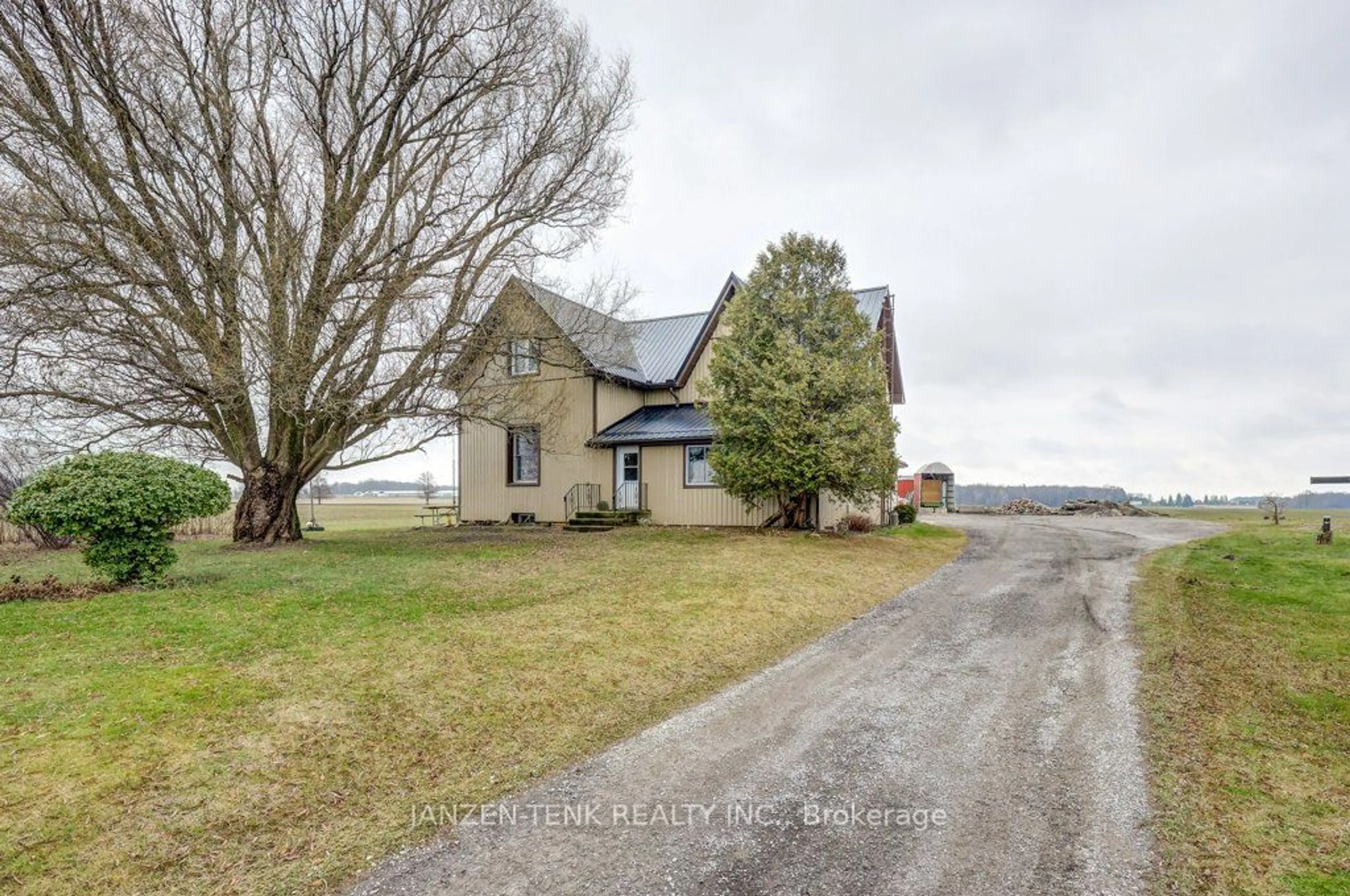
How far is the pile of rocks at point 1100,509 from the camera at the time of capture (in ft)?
112

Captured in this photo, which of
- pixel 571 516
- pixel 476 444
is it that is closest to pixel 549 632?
pixel 571 516

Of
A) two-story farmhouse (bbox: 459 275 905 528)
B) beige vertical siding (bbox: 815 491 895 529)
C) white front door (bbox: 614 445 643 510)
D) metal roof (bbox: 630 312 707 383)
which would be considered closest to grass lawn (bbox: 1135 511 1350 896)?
beige vertical siding (bbox: 815 491 895 529)

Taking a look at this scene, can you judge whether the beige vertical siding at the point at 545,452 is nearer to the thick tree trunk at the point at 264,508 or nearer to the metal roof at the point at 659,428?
the metal roof at the point at 659,428

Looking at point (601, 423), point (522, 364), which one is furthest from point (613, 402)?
point (522, 364)

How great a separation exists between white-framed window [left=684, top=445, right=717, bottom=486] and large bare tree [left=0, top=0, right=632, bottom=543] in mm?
6957

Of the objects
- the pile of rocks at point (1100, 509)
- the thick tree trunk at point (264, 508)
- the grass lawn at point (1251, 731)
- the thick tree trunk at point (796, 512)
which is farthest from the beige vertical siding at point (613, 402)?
the pile of rocks at point (1100, 509)

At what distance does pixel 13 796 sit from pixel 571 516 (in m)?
17.2

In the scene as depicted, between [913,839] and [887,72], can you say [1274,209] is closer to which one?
[887,72]

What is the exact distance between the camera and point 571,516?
21.1 metres

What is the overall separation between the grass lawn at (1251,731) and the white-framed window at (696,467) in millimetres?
11430

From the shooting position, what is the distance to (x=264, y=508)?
15609 mm

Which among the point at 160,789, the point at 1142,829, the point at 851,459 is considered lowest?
the point at 1142,829

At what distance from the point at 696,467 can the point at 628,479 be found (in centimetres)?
236

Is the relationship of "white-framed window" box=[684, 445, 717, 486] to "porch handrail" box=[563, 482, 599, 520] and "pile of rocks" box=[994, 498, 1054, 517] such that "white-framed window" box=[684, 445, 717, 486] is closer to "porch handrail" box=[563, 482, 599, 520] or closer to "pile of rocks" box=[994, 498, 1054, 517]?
"porch handrail" box=[563, 482, 599, 520]
